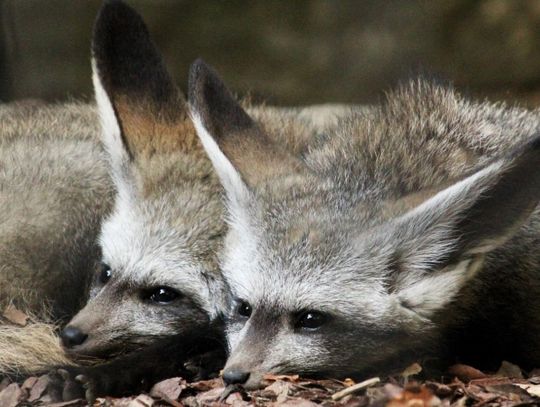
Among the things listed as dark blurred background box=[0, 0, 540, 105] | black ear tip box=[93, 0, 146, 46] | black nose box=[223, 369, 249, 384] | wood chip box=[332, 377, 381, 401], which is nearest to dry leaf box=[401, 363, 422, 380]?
wood chip box=[332, 377, 381, 401]

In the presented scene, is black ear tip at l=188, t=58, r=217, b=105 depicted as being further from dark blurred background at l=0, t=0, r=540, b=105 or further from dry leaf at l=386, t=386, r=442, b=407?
dark blurred background at l=0, t=0, r=540, b=105

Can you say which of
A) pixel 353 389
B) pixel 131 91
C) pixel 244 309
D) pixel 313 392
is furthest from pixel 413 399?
pixel 131 91

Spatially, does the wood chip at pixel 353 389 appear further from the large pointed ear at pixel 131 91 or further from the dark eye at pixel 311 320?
the large pointed ear at pixel 131 91

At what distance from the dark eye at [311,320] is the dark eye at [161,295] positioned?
2.91 ft

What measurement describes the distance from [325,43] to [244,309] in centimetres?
643

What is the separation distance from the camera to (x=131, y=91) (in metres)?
5.61

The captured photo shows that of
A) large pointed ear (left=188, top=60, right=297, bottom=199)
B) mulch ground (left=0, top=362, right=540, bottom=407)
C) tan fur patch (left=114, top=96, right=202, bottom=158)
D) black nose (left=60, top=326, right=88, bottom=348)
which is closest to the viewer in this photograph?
mulch ground (left=0, top=362, right=540, bottom=407)

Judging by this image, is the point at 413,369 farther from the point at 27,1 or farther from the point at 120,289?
the point at 27,1

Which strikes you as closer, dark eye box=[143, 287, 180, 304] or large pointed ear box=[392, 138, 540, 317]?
large pointed ear box=[392, 138, 540, 317]

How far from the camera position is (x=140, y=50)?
18.2 ft

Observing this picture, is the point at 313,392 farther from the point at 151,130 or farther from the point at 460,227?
the point at 151,130

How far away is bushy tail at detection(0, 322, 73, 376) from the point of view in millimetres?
4734

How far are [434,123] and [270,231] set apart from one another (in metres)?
1.33

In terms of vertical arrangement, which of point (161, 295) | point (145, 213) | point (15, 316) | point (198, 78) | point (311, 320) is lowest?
point (15, 316)
